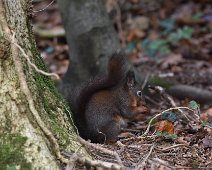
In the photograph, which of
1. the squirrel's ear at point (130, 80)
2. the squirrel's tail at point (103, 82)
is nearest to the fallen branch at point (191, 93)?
the squirrel's ear at point (130, 80)

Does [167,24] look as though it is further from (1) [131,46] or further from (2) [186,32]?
(1) [131,46]

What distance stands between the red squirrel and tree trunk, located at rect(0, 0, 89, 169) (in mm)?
1258

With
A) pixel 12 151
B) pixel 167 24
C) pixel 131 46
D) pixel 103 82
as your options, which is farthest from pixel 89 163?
pixel 167 24

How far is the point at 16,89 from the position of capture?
3426mm

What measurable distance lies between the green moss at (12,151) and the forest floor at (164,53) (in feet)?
3.53

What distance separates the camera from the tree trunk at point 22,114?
3.29m

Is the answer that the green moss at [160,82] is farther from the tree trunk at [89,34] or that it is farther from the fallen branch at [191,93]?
the tree trunk at [89,34]

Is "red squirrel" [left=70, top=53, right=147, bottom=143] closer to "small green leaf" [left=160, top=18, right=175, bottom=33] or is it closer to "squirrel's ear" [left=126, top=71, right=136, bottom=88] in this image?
"squirrel's ear" [left=126, top=71, right=136, bottom=88]

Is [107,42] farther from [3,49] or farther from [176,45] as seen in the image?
[3,49]

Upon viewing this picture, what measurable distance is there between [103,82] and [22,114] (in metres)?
1.87

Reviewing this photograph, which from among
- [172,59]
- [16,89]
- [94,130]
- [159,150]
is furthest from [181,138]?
[172,59]

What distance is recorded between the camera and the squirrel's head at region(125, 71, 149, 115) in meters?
5.50

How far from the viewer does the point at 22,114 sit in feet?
11.1

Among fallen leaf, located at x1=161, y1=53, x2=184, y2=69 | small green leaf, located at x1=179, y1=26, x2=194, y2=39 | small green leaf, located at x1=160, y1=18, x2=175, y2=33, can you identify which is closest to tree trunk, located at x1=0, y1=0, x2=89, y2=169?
fallen leaf, located at x1=161, y1=53, x2=184, y2=69
